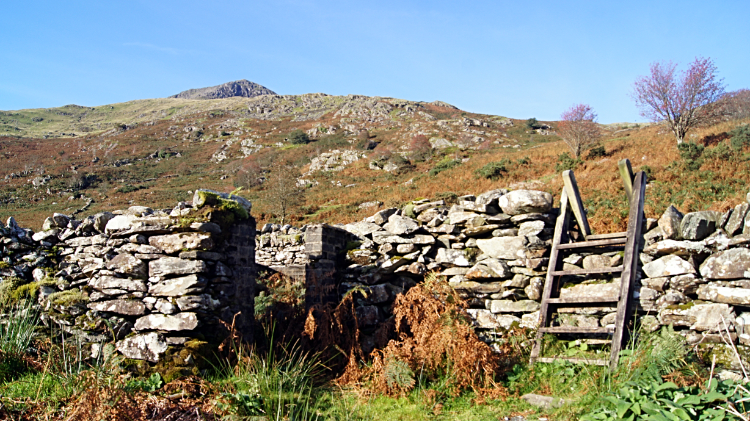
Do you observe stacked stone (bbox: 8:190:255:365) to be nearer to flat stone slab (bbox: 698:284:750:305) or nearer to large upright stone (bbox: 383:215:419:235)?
large upright stone (bbox: 383:215:419:235)

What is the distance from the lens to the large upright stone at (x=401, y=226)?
6871mm

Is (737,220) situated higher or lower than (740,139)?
lower

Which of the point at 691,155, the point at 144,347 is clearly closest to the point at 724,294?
the point at 144,347

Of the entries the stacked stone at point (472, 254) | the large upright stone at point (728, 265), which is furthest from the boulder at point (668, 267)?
the stacked stone at point (472, 254)

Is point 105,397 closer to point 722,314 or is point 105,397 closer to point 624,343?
point 624,343

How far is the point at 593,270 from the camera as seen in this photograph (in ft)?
17.6

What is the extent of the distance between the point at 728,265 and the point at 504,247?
98.6 inches

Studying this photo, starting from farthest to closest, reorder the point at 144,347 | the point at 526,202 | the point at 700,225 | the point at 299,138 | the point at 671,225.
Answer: the point at 299,138, the point at 526,202, the point at 671,225, the point at 700,225, the point at 144,347

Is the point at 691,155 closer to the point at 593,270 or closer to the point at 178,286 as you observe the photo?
the point at 593,270

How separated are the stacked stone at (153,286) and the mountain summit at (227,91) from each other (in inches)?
5847

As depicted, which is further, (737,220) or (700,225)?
(700,225)

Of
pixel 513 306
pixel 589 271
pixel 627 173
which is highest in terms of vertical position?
pixel 627 173

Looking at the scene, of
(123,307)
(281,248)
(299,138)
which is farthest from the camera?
(299,138)

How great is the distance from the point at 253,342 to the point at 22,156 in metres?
55.6
